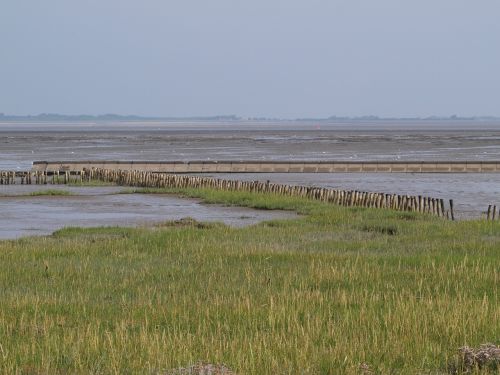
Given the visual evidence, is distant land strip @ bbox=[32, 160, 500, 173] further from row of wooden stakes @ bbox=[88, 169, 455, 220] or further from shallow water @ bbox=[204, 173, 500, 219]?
row of wooden stakes @ bbox=[88, 169, 455, 220]

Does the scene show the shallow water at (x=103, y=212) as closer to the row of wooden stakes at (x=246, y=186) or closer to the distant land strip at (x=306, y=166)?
the row of wooden stakes at (x=246, y=186)

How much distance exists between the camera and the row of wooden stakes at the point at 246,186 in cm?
2948

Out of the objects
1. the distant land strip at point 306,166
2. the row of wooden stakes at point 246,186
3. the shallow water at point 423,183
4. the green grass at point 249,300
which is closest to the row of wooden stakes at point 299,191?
the row of wooden stakes at point 246,186

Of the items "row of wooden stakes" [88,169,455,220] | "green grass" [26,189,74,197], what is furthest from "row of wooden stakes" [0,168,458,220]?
"green grass" [26,189,74,197]

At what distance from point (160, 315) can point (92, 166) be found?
147 feet

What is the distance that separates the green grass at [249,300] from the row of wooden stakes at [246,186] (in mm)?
5625

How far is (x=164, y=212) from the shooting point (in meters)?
32.7

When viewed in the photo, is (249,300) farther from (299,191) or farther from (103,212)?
(299,191)

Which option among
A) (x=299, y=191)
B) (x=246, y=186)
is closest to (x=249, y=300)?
(x=299, y=191)

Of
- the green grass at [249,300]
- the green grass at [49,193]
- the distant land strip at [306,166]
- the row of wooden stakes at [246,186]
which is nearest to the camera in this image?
the green grass at [249,300]

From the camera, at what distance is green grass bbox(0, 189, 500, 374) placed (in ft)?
32.0

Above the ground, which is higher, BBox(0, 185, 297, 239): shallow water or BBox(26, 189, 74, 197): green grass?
BBox(0, 185, 297, 239): shallow water

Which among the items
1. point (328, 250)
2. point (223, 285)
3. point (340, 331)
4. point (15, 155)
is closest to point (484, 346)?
point (340, 331)

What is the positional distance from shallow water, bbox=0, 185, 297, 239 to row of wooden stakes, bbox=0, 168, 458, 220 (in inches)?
89.3
